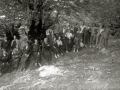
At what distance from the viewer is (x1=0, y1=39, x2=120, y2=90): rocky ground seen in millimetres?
9133

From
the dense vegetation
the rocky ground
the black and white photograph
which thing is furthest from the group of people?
the dense vegetation

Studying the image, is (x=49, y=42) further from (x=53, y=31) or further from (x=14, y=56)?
(x=14, y=56)

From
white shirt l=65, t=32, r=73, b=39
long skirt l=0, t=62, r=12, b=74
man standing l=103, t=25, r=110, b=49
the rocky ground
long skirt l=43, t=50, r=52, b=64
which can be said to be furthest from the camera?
white shirt l=65, t=32, r=73, b=39

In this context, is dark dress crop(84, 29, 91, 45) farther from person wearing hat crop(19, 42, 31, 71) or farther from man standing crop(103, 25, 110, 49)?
person wearing hat crop(19, 42, 31, 71)

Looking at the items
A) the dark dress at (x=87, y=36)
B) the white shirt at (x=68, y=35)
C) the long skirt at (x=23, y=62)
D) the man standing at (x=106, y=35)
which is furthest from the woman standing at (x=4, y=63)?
the man standing at (x=106, y=35)

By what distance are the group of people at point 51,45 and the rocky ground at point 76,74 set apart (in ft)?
1.60

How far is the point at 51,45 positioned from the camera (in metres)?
12.4

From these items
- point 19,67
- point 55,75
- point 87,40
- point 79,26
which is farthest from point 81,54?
point 19,67

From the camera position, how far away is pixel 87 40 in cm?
1361

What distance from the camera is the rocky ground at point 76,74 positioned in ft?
30.0

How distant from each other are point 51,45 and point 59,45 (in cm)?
63

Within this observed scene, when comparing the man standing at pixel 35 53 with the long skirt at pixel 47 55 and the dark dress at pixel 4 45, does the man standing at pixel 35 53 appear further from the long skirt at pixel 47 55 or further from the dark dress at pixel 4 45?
the dark dress at pixel 4 45

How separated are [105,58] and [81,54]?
1810mm

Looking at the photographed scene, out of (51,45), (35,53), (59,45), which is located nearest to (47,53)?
(51,45)
